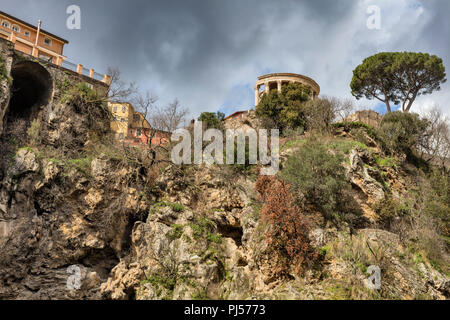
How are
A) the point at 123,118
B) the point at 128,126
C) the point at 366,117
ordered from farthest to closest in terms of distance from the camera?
the point at 128,126 < the point at 123,118 < the point at 366,117

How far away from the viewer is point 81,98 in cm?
2200

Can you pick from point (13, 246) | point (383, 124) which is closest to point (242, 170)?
point (383, 124)

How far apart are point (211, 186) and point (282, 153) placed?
4.18m

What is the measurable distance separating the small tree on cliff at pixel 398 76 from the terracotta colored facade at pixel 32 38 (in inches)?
1064

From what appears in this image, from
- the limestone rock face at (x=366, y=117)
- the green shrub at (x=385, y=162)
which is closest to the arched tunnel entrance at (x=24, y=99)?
the green shrub at (x=385, y=162)

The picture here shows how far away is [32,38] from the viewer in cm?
3195

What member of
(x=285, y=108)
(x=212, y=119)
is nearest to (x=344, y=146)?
(x=285, y=108)

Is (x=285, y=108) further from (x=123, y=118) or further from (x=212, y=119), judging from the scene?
(x=123, y=118)

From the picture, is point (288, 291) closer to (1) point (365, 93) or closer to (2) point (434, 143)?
(2) point (434, 143)

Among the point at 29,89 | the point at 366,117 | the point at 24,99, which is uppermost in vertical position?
the point at 29,89

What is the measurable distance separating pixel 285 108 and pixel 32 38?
2666 cm

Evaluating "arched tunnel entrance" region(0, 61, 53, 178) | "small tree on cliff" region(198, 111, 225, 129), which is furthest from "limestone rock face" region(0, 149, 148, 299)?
"small tree on cliff" region(198, 111, 225, 129)

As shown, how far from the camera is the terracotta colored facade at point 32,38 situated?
30453 millimetres

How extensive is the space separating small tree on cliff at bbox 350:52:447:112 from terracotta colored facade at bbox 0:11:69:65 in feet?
88.6
